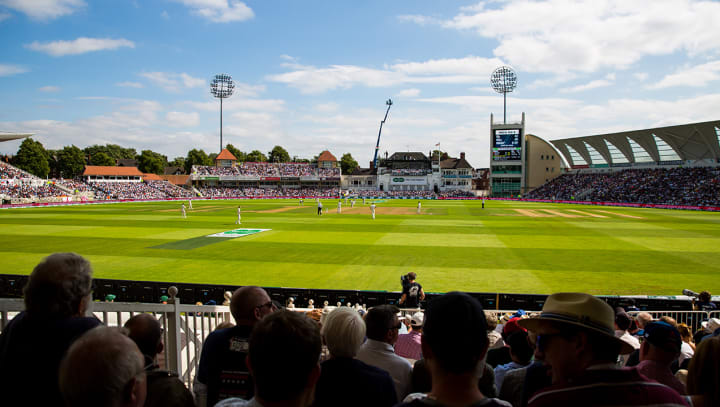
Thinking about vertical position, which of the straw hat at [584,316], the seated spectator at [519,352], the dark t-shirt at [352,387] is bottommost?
the seated spectator at [519,352]

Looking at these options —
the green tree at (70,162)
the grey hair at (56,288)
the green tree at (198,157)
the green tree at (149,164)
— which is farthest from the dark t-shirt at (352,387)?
the green tree at (149,164)

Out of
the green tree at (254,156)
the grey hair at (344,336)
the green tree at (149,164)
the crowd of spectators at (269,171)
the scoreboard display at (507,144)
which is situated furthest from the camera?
the green tree at (254,156)

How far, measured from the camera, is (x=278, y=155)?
6147 inches

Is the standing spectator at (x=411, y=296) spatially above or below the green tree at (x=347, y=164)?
below

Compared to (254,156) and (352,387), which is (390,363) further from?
(254,156)

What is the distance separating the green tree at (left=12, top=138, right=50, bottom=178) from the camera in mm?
100000

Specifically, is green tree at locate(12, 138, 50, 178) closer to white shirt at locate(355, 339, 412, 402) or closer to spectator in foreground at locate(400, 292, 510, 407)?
white shirt at locate(355, 339, 412, 402)

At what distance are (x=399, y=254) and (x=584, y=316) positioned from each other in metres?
17.2

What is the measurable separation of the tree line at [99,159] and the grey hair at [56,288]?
415 feet

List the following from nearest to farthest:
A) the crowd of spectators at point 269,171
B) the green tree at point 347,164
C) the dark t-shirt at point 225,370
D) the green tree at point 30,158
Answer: the dark t-shirt at point 225,370, the green tree at point 30,158, the crowd of spectators at point 269,171, the green tree at point 347,164

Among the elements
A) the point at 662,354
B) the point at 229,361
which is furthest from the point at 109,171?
the point at 662,354

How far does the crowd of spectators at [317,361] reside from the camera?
1.89 metres

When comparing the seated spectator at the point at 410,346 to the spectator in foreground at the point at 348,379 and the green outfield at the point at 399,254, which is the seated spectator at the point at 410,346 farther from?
the green outfield at the point at 399,254

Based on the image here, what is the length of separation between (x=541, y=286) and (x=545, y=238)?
A: 463 inches
